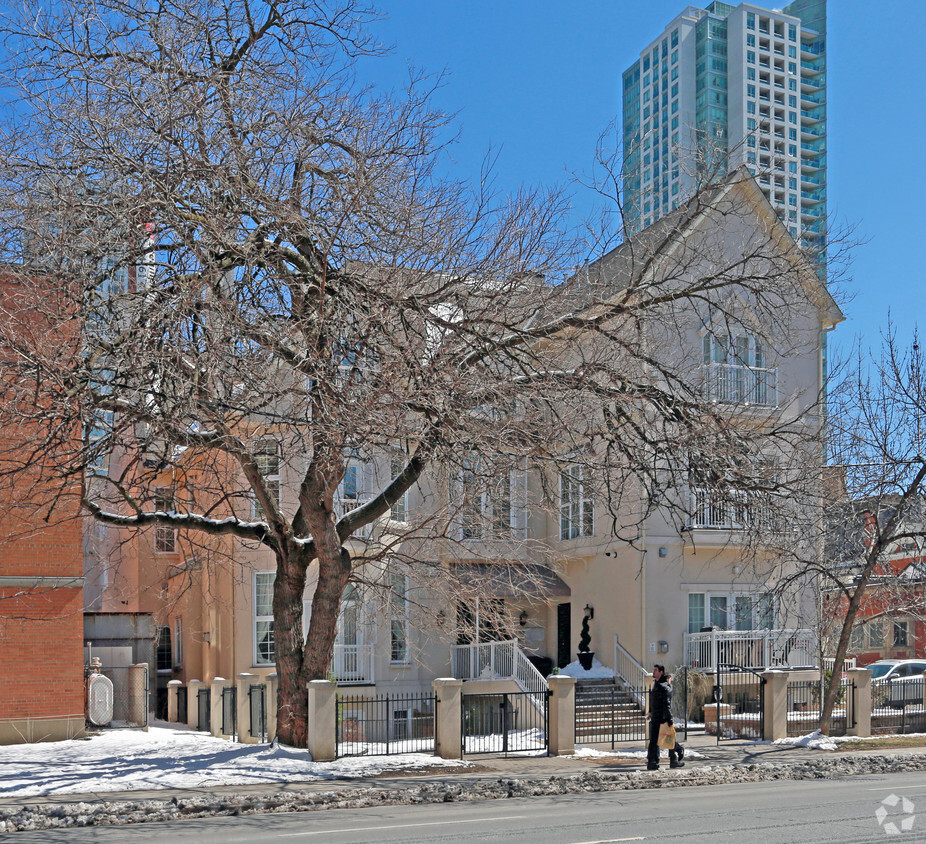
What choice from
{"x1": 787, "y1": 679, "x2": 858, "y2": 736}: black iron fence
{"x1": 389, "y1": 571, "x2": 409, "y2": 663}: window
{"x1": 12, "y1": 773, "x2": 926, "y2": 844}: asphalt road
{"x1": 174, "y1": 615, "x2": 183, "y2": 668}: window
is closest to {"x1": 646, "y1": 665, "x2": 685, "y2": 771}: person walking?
{"x1": 12, "y1": 773, "x2": 926, "y2": 844}: asphalt road

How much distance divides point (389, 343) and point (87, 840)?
21.7ft

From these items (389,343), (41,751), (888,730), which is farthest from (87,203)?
(888,730)

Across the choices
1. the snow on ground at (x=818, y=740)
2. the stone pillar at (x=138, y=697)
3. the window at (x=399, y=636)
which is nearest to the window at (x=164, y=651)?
the stone pillar at (x=138, y=697)

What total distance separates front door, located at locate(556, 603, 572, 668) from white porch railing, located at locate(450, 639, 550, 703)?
15.6ft

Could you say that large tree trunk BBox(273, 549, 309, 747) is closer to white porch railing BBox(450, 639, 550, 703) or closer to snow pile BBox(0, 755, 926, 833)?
snow pile BBox(0, 755, 926, 833)

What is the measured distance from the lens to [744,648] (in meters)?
27.1

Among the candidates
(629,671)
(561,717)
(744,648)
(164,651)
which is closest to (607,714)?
(629,671)

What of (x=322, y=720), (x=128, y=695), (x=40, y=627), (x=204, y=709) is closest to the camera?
(x=322, y=720)

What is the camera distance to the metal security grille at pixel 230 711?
2161 cm

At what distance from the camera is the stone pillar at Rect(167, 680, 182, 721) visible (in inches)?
1051

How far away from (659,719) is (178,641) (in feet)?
64.7

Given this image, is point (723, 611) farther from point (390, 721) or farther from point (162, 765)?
point (162, 765)

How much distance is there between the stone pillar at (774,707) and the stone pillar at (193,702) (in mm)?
12639

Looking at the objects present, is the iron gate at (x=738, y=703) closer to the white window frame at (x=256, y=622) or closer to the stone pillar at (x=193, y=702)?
the white window frame at (x=256, y=622)
